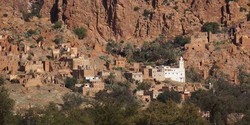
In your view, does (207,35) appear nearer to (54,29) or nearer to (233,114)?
(54,29)

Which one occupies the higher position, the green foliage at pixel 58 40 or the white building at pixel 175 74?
the green foliage at pixel 58 40

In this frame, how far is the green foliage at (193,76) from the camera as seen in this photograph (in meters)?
89.8

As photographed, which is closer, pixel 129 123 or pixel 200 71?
pixel 129 123

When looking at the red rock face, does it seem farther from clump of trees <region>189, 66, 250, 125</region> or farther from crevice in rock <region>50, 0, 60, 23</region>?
clump of trees <region>189, 66, 250, 125</region>

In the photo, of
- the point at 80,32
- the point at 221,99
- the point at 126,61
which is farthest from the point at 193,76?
the point at 221,99

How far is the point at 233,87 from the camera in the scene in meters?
84.9

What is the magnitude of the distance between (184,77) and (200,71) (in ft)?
9.58

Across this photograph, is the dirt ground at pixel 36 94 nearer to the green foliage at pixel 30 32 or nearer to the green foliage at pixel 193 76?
the green foliage at pixel 30 32

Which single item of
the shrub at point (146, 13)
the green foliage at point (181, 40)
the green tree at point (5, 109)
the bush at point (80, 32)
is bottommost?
the green tree at point (5, 109)

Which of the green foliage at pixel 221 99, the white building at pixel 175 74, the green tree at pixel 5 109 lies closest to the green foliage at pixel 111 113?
the green tree at pixel 5 109

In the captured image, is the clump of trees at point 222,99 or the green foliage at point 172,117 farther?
the clump of trees at point 222,99

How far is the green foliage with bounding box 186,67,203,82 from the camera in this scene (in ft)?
295

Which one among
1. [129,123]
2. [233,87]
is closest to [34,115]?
[129,123]

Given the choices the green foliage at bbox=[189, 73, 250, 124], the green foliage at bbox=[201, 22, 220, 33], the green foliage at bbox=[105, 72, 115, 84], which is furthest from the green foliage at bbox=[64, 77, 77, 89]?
A: the green foliage at bbox=[201, 22, 220, 33]
